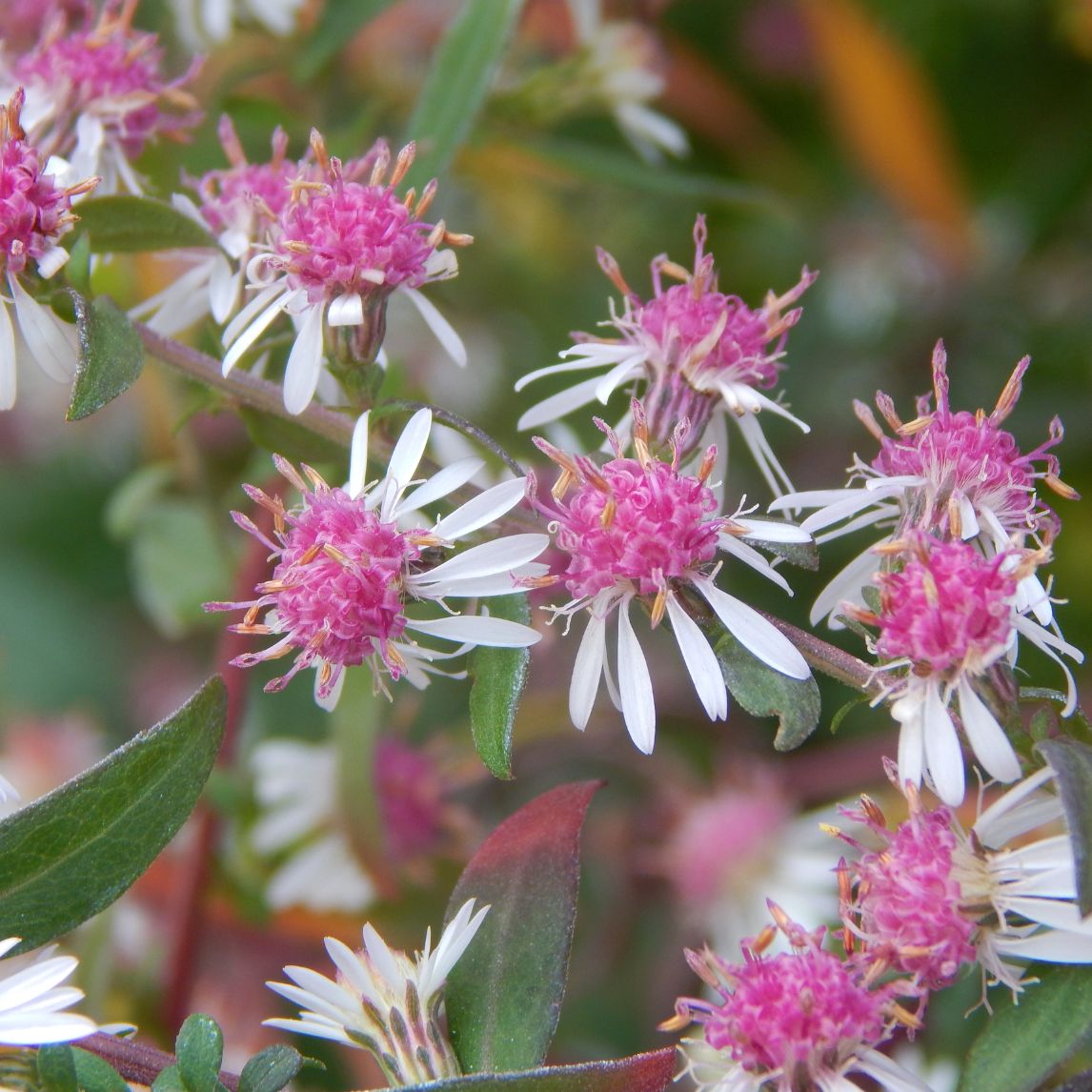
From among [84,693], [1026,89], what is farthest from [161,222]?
[1026,89]

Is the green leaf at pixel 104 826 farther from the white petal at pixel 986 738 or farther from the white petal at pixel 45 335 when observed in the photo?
the white petal at pixel 986 738

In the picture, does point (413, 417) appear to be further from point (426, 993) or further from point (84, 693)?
point (84, 693)

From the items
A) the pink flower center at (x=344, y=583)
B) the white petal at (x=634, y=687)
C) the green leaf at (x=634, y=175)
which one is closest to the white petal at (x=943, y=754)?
the white petal at (x=634, y=687)

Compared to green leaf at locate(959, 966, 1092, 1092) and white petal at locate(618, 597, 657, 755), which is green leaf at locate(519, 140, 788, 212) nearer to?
white petal at locate(618, 597, 657, 755)

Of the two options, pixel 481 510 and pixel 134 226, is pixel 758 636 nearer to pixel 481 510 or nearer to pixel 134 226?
pixel 481 510

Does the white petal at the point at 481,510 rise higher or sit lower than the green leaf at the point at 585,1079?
higher

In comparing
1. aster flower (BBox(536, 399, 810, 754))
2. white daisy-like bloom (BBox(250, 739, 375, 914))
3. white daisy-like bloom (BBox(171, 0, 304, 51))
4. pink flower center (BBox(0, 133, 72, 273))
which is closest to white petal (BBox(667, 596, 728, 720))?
aster flower (BBox(536, 399, 810, 754))
